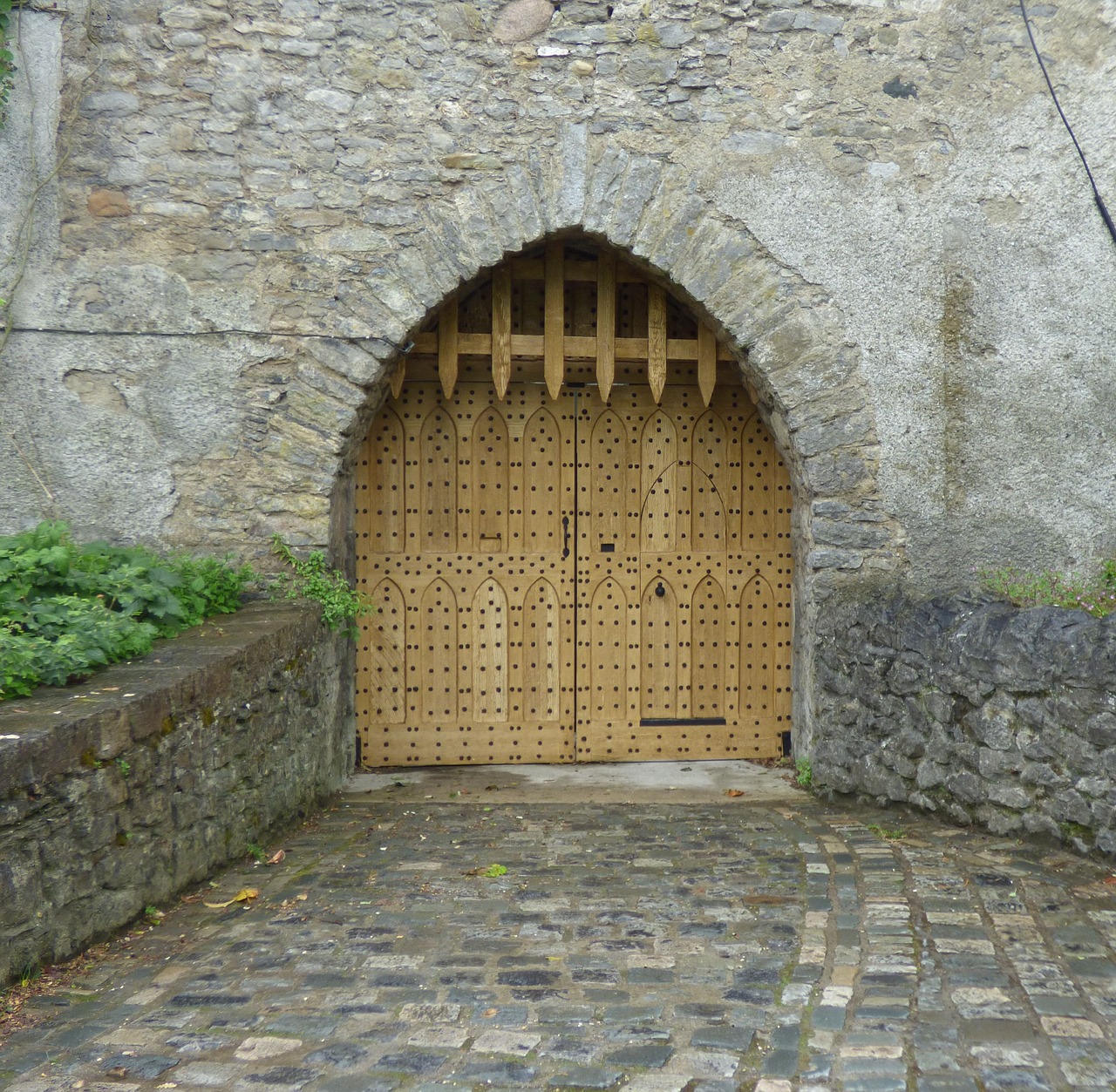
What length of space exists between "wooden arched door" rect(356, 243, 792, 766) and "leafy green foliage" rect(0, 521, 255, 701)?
1.15m

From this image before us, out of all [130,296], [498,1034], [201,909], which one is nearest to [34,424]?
[130,296]

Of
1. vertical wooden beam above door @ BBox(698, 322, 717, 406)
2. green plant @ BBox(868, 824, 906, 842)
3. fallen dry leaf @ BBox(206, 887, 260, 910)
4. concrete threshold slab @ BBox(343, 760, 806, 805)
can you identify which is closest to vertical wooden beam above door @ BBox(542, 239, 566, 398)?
vertical wooden beam above door @ BBox(698, 322, 717, 406)

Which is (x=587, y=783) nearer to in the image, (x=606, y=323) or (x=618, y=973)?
(x=606, y=323)

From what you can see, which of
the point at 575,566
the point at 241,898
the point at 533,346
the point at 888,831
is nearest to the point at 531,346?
the point at 533,346

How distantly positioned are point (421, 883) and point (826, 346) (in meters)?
2.99

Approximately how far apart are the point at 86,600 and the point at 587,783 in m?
2.66

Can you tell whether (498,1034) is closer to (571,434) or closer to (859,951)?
(859,951)

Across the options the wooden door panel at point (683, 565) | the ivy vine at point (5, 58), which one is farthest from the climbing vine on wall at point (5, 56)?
the wooden door panel at point (683, 565)

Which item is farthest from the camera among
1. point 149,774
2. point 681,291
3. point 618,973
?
point 681,291

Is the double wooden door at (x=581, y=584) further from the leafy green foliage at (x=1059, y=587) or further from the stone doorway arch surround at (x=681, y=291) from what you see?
the leafy green foliage at (x=1059, y=587)

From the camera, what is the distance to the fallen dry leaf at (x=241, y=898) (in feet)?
12.1

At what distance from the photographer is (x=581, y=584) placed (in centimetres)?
592

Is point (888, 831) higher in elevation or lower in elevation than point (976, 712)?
lower

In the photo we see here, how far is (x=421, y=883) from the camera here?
3949 mm
